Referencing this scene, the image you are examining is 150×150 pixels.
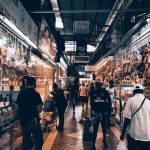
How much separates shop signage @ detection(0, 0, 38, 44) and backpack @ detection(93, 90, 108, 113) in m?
2.27

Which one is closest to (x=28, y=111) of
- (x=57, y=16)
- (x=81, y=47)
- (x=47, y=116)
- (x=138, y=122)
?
(x=138, y=122)

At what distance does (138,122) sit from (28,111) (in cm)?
225


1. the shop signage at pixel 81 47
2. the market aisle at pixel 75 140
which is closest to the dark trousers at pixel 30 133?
the market aisle at pixel 75 140

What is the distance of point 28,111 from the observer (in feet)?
20.6

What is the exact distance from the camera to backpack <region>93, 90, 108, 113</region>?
7.95m

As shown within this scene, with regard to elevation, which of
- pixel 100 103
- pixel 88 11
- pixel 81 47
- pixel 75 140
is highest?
pixel 81 47

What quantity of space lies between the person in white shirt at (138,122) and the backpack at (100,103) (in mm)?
2525

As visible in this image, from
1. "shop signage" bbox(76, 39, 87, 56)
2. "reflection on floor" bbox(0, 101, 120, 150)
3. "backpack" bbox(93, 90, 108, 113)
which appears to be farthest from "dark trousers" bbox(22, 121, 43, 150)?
"shop signage" bbox(76, 39, 87, 56)

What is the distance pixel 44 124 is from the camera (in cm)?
1059

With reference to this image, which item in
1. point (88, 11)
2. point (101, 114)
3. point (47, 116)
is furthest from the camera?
point (47, 116)

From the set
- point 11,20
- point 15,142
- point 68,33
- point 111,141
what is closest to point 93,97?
point 111,141

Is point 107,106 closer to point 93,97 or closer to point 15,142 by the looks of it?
point 93,97

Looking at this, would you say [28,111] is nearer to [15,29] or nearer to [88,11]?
[15,29]

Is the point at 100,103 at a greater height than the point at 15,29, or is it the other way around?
the point at 15,29
